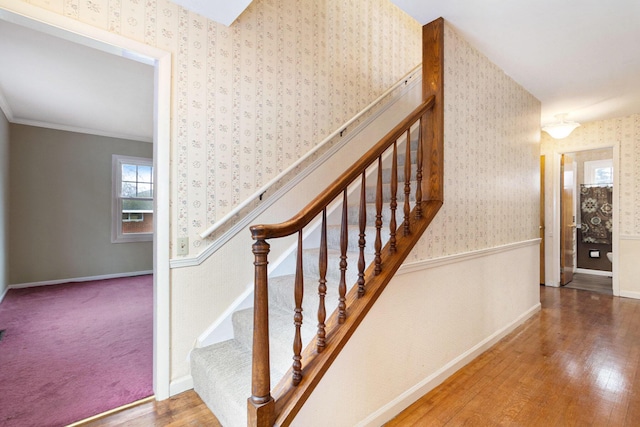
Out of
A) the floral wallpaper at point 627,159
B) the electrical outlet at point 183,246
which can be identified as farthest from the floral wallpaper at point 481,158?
the floral wallpaper at point 627,159

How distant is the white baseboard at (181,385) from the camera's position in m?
1.79

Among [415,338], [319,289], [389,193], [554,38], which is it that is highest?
[554,38]

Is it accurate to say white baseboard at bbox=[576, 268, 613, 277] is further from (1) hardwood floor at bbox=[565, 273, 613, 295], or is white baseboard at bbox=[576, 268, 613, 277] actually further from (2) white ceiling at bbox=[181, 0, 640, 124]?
(2) white ceiling at bbox=[181, 0, 640, 124]

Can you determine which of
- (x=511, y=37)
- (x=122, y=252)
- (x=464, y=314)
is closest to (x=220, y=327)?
(x=464, y=314)

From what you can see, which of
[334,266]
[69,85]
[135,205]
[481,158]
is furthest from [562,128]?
[135,205]

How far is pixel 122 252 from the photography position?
5125mm

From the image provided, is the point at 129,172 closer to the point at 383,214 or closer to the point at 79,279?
the point at 79,279

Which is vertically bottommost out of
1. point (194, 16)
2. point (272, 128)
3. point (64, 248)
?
point (64, 248)

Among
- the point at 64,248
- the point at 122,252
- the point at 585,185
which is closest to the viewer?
the point at 64,248

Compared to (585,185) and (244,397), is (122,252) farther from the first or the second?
(585,185)

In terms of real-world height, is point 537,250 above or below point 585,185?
below

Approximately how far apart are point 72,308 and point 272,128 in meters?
3.21

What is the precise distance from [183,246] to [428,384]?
1785mm

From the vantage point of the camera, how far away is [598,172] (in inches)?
221
